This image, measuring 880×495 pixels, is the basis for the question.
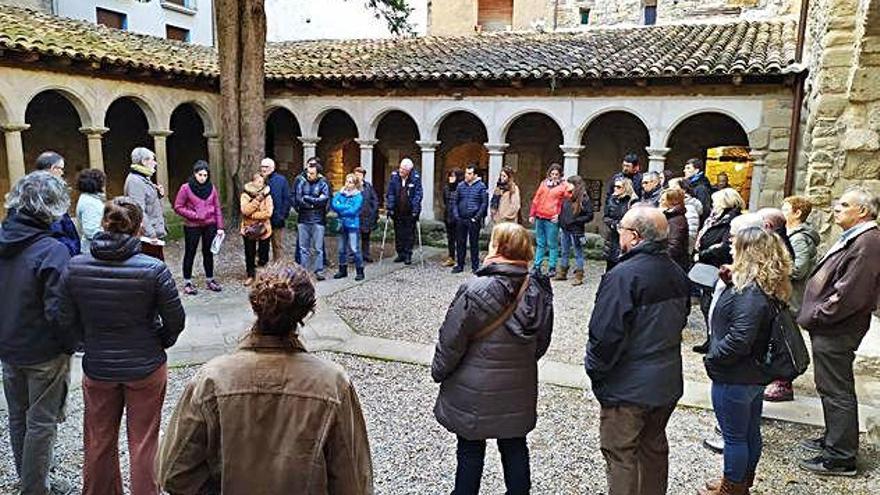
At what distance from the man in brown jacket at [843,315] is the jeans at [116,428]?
339 centimetres

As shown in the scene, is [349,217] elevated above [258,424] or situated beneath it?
situated beneath

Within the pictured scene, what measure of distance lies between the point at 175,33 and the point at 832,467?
70.2ft

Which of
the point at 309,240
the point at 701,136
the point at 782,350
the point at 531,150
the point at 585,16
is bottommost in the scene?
the point at 309,240

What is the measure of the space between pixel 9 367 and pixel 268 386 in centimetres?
198

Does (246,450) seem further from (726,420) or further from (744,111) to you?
(744,111)

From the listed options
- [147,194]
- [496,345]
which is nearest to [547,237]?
[147,194]

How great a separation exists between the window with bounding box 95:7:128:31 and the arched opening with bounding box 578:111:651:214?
14234 mm

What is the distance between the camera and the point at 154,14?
62.2 feet

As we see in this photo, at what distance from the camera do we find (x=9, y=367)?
284 centimetres

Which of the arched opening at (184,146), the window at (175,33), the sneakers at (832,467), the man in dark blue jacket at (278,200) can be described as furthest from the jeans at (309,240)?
the window at (175,33)

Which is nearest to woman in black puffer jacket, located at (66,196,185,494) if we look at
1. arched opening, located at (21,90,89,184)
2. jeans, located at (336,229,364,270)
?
jeans, located at (336,229,364,270)

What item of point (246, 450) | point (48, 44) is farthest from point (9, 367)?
point (48, 44)

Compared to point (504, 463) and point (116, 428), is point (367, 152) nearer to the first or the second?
point (116, 428)

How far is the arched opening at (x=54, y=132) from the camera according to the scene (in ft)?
39.4
